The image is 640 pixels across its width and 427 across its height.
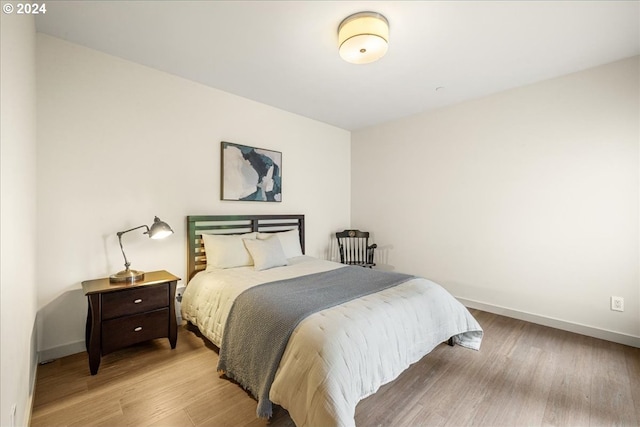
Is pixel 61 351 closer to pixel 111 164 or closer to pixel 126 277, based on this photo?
pixel 126 277

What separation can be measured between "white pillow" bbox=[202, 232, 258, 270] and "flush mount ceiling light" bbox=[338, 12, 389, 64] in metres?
2.10

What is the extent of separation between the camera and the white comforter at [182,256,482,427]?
136cm

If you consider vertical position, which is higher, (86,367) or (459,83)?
(459,83)

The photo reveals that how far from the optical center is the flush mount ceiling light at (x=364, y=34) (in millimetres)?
1921

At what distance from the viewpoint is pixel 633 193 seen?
8.11 ft

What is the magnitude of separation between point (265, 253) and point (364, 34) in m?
2.15

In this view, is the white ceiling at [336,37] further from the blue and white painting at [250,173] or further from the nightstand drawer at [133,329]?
the nightstand drawer at [133,329]

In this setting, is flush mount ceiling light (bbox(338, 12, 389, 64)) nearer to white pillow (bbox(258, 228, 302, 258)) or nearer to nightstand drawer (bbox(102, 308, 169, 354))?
white pillow (bbox(258, 228, 302, 258))

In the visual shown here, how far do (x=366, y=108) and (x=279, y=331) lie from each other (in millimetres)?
3141

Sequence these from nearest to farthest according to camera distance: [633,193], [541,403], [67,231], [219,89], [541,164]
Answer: [541,403], [67,231], [633,193], [541,164], [219,89]

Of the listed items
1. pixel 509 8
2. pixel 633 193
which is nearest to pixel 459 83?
pixel 509 8

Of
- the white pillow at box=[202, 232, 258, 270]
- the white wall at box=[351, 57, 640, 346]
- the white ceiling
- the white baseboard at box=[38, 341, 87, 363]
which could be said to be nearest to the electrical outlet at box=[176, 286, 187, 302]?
the white pillow at box=[202, 232, 258, 270]

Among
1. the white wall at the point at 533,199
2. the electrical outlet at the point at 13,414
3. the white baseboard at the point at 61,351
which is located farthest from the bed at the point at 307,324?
the white wall at the point at 533,199

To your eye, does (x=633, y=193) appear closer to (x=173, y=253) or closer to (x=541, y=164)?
(x=541, y=164)
